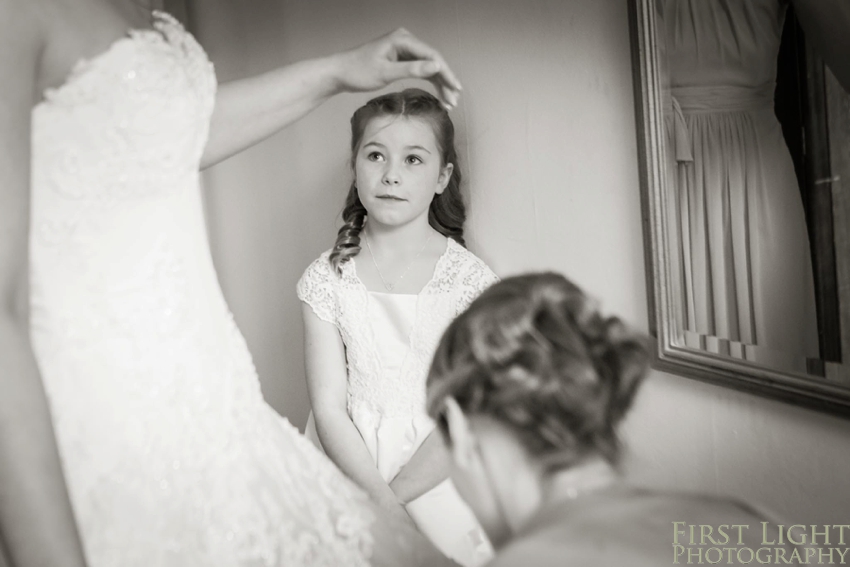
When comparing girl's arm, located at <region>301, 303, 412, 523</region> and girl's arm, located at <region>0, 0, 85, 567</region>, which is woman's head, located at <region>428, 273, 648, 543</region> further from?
girl's arm, located at <region>301, 303, 412, 523</region>

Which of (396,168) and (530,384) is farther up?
(396,168)

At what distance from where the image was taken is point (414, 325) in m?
1.82

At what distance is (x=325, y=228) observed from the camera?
2377mm

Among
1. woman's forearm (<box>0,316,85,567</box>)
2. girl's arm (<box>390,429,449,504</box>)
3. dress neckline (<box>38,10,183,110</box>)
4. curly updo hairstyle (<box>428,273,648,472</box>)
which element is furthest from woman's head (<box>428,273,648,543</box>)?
girl's arm (<box>390,429,449,504</box>)

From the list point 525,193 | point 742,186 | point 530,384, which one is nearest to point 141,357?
point 530,384

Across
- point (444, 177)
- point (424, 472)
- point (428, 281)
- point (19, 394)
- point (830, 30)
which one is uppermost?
point (830, 30)

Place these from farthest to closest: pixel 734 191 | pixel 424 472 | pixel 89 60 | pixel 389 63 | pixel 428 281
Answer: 1. pixel 428 281
2. pixel 424 472
3. pixel 734 191
4. pixel 389 63
5. pixel 89 60

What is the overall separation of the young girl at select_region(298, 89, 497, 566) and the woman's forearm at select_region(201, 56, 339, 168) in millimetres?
650

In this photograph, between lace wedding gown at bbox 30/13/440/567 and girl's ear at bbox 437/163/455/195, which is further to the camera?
girl's ear at bbox 437/163/455/195

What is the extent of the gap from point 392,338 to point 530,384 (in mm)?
1053

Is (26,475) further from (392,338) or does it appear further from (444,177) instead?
(444,177)

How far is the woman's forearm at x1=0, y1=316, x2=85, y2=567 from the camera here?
74 cm

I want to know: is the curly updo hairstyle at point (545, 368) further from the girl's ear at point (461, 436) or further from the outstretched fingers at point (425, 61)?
the outstretched fingers at point (425, 61)

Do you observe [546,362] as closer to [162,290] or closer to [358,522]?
[358,522]
